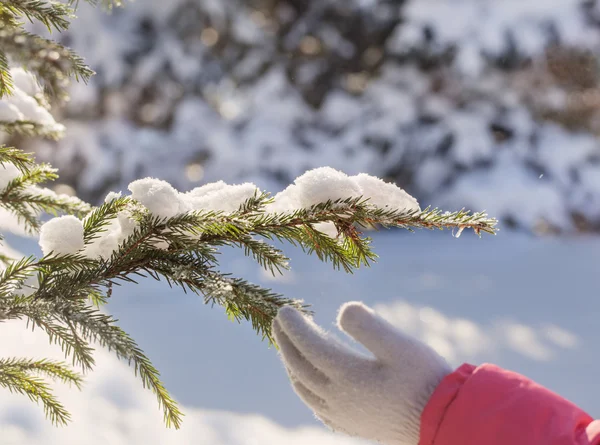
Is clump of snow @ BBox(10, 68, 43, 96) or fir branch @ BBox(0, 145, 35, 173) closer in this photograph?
fir branch @ BBox(0, 145, 35, 173)

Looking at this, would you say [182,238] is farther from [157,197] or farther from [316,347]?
[316,347]

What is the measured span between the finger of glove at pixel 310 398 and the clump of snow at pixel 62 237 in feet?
0.84

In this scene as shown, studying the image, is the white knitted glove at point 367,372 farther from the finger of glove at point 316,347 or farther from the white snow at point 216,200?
the white snow at point 216,200

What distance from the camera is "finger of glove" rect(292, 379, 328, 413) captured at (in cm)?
48

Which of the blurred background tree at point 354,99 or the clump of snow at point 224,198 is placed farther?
the blurred background tree at point 354,99

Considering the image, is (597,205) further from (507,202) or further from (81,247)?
(81,247)

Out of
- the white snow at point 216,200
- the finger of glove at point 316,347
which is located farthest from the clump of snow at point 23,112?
the finger of glove at point 316,347

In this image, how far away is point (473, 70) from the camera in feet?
10.9

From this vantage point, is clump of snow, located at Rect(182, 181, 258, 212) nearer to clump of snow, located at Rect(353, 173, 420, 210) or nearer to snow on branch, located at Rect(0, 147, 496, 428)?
snow on branch, located at Rect(0, 147, 496, 428)

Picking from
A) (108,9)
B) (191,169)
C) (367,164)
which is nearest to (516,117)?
(367,164)

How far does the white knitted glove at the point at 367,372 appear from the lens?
0.46m

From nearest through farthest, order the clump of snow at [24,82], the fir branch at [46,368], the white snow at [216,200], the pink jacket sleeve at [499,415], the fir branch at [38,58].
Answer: the pink jacket sleeve at [499,415] < the white snow at [216,200] < the fir branch at [46,368] < the fir branch at [38,58] < the clump of snow at [24,82]

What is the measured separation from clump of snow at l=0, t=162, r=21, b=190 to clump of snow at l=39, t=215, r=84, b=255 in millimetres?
162

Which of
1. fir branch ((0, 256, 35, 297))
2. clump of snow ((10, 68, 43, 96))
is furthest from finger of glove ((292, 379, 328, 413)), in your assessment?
clump of snow ((10, 68, 43, 96))
